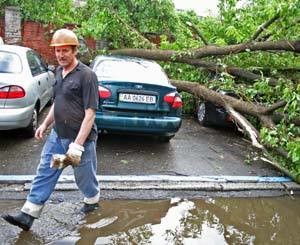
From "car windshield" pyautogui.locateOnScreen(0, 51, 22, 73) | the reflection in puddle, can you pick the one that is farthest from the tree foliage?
"car windshield" pyautogui.locateOnScreen(0, 51, 22, 73)

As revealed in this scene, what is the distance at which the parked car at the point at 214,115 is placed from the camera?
8203mm

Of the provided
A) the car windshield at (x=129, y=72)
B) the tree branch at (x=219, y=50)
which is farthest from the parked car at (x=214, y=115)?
the car windshield at (x=129, y=72)

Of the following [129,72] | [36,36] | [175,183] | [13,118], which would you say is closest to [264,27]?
[129,72]

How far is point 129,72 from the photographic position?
261 inches

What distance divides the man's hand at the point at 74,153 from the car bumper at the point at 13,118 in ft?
8.37

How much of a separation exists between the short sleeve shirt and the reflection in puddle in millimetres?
971

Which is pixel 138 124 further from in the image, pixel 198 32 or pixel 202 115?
pixel 198 32

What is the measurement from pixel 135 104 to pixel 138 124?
0.31 m

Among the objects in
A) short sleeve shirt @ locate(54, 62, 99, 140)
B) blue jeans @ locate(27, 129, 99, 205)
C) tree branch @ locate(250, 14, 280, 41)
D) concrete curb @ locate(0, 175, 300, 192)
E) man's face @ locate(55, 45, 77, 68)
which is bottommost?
concrete curb @ locate(0, 175, 300, 192)

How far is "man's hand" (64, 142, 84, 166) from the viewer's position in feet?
11.9

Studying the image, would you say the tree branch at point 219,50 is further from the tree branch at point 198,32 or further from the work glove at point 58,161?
the work glove at point 58,161

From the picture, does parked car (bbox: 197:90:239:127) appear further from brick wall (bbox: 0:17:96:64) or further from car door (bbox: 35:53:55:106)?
brick wall (bbox: 0:17:96:64)

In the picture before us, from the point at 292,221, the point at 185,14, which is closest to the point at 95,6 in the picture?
the point at 185,14

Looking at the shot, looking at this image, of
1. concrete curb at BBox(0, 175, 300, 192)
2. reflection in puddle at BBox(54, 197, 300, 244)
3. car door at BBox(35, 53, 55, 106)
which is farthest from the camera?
car door at BBox(35, 53, 55, 106)
